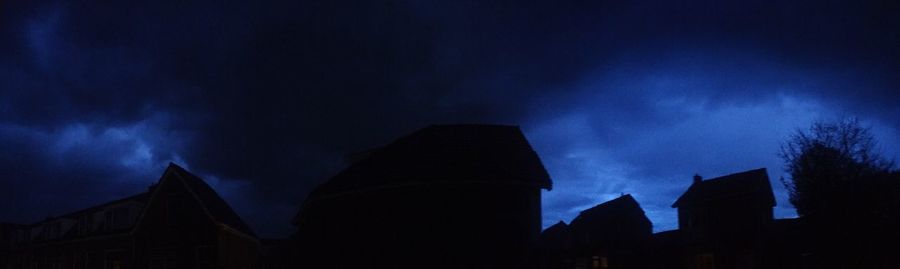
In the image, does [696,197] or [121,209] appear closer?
[696,197]

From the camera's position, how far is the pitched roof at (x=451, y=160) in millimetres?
26047

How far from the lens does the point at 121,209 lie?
46156 mm

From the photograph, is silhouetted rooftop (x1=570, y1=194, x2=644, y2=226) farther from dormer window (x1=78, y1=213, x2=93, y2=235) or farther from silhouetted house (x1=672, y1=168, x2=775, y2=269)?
dormer window (x1=78, y1=213, x2=93, y2=235)

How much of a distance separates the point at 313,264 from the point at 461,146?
8571 mm

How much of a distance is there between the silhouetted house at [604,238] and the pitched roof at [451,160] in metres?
3.49

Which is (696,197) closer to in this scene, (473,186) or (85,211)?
(473,186)

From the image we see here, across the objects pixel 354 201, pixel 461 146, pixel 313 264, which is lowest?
pixel 313 264

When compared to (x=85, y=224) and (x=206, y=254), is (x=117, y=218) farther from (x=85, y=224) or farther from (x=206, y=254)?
→ (x=206, y=254)

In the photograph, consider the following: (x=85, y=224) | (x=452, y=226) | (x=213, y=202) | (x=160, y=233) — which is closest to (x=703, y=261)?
(x=452, y=226)

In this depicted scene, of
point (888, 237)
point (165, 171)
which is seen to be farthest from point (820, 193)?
point (165, 171)

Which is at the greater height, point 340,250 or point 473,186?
point 473,186

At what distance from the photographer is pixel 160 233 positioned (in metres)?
41.7

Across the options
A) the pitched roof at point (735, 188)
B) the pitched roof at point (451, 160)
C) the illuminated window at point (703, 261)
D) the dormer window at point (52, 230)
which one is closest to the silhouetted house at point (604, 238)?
the illuminated window at point (703, 261)

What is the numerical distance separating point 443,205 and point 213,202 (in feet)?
77.3
